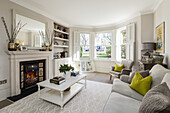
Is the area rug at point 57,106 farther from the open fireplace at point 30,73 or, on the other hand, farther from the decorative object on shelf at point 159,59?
the decorative object on shelf at point 159,59

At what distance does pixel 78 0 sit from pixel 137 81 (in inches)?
105

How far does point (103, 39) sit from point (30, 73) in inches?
158

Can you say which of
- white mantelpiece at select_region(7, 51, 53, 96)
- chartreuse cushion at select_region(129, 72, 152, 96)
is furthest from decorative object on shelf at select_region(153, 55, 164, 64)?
white mantelpiece at select_region(7, 51, 53, 96)

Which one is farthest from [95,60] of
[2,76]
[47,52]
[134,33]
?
[2,76]

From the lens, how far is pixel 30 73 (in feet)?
9.36

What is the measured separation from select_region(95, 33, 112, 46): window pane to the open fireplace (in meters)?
3.26

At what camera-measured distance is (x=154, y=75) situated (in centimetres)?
160

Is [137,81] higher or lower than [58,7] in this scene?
lower

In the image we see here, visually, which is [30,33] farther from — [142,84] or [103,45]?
[103,45]

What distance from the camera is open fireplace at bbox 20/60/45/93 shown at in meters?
2.60

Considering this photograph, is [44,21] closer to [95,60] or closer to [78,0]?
[78,0]

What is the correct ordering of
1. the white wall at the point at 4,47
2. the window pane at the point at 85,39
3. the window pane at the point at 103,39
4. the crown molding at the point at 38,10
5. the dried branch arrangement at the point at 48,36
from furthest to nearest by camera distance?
the window pane at the point at 85,39
the window pane at the point at 103,39
the dried branch arrangement at the point at 48,36
the crown molding at the point at 38,10
the white wall at the point at 4,47

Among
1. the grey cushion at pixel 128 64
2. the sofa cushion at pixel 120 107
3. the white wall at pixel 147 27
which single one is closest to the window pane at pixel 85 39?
the grey cushion at pixel 128 64

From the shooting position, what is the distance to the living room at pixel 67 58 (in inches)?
67.4
